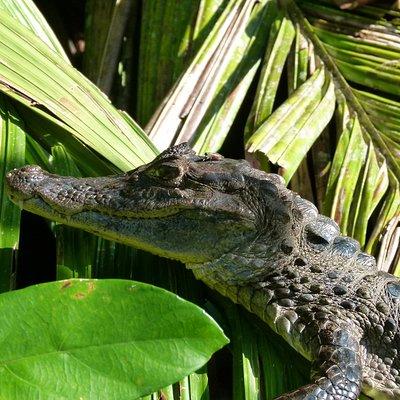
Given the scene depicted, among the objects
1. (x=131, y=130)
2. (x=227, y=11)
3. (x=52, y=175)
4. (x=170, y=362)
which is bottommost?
(x=170, y=362)

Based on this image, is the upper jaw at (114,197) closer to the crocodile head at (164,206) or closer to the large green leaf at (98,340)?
the crocodile head at (164,206)

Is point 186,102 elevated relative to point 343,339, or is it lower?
elevated

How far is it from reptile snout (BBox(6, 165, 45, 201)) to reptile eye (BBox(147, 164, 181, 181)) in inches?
17.5

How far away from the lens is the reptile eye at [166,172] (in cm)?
281

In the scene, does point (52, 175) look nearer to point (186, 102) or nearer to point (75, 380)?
point (186, 102)

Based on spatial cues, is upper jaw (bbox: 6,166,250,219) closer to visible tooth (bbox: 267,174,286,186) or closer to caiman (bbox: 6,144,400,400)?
caiman (bbox: 6,144,400,400)

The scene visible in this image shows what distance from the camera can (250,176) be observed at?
285cm

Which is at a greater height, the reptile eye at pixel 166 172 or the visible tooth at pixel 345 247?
the reptile eye at pixel 166 172

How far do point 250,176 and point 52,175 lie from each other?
2.46ft

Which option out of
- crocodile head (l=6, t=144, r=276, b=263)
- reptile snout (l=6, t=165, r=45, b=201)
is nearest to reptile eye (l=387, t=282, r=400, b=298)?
crocodile head (l=6, t=144, r=276, b=263)

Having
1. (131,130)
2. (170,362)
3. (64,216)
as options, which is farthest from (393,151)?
(170,362)

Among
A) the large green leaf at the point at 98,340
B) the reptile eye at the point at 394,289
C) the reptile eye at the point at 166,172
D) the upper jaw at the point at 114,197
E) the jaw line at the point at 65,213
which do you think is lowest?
the reptile eye at the point at 394,289

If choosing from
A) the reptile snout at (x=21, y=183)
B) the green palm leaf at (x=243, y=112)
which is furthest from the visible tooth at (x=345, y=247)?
the reptile snout at (x=21, y=183)

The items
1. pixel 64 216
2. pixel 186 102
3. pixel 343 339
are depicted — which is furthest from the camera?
pixel 186 102
